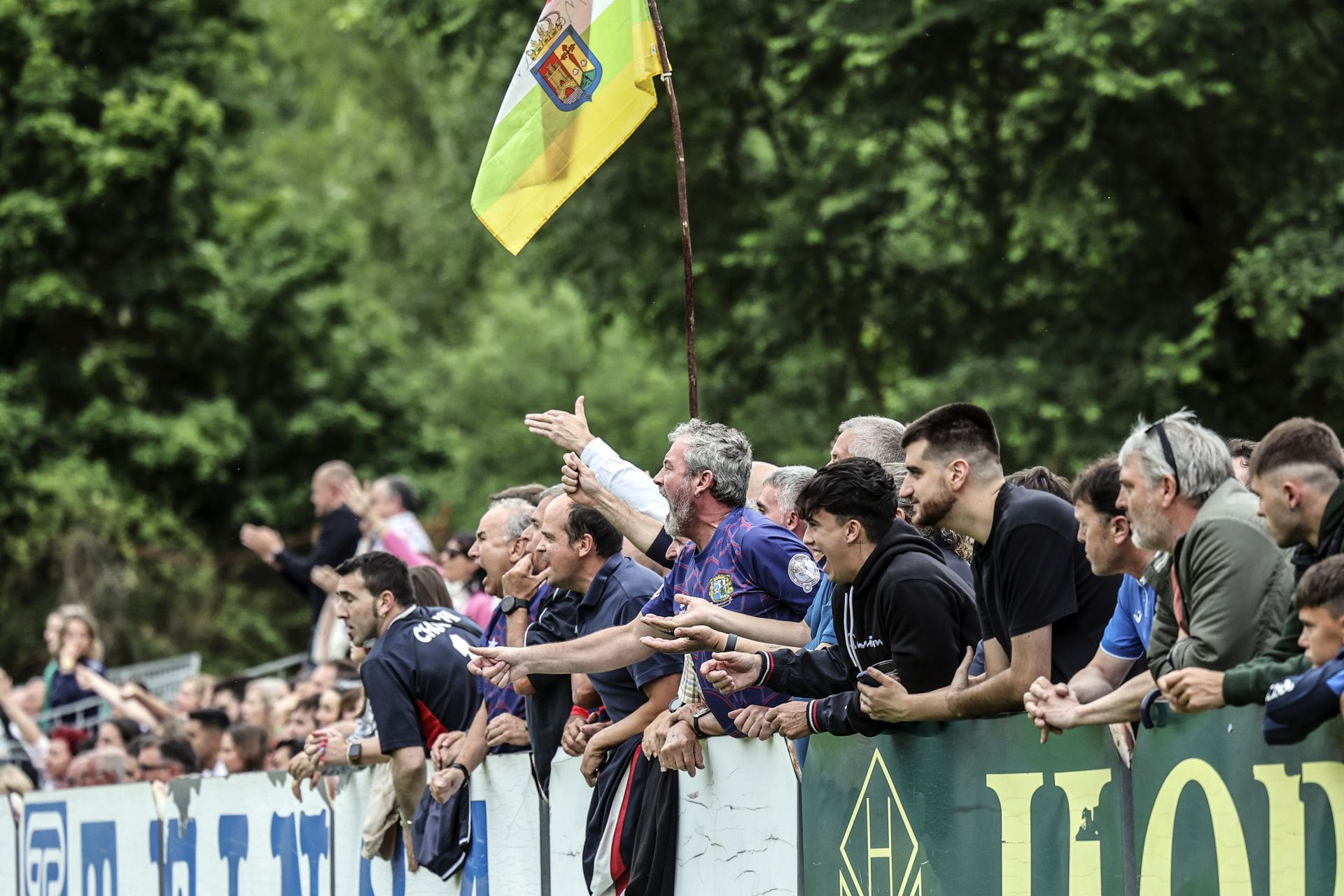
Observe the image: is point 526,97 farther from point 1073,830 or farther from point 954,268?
point 954,268

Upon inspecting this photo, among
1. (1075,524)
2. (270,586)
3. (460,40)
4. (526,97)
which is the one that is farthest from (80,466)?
(1075,524)

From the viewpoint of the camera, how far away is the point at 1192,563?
4621 millimetres

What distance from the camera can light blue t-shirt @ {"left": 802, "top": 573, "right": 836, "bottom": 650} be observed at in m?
6.33

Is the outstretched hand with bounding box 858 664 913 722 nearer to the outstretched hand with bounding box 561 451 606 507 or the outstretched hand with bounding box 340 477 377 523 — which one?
the outstretched hand with bounding box 561 451 606 507

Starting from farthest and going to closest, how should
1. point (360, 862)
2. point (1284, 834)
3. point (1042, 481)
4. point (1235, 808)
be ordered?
1. point (360, 862)
2. point (1042, 481)
3. point (1235, 808)
4. point (1284, 834)

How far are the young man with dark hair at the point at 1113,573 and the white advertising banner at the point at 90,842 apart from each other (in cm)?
719

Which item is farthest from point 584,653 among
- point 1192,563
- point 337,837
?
point 337,837

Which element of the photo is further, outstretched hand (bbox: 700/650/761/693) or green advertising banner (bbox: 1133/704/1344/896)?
outstretched hand (bbox: 700/650/761/693)

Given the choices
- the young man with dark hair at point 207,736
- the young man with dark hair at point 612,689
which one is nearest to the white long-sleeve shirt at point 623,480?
the young man with dark hair at point 612,689

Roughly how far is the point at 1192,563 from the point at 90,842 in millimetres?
8740

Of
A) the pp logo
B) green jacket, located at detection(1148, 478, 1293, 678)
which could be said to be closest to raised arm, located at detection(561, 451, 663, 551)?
green jacket, located at detection(1148, 478, 1293, 678)

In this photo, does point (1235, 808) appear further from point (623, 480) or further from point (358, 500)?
point (358, 500)

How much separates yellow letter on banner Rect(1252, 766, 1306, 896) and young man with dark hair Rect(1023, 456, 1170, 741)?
0.81m

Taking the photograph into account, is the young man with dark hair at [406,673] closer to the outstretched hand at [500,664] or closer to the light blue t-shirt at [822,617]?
the outstretched hand at [500,664]
